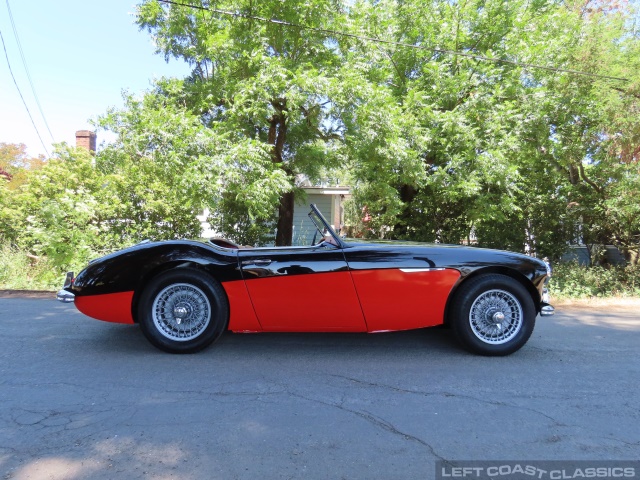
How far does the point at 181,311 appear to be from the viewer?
13.4ft

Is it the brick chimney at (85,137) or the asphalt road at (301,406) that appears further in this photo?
the brick chimney at (85,137)

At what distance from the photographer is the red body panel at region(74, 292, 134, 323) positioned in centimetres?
408

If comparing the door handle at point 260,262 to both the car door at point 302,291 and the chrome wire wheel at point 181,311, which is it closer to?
the car door at point 302,291

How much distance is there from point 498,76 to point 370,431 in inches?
423

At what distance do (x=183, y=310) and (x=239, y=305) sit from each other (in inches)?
21.2

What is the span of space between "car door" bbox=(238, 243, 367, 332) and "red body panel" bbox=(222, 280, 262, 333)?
1.9 inches

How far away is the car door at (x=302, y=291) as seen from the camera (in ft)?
13.1

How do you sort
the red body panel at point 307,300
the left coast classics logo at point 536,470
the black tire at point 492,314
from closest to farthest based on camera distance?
the left coast classics logo at point 536,470 → the red body panel at point 307,300 → the black tire at point 492,314

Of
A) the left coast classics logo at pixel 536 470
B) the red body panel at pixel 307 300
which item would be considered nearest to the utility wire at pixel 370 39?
the red body panel at pixel 307 300

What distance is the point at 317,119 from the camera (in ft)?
35.9

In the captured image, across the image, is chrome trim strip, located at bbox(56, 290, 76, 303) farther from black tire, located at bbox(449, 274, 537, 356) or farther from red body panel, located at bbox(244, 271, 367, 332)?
black tire, located at bbox(449, 274, 537, 356)

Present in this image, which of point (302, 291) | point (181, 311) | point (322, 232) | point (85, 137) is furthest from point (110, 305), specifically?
point (85, 137)

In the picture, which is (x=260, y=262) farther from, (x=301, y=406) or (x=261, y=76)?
(x=261, y=76)

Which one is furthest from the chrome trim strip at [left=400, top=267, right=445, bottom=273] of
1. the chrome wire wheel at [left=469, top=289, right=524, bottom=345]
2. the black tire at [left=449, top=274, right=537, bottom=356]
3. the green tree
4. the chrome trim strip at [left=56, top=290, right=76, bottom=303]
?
the green tree
